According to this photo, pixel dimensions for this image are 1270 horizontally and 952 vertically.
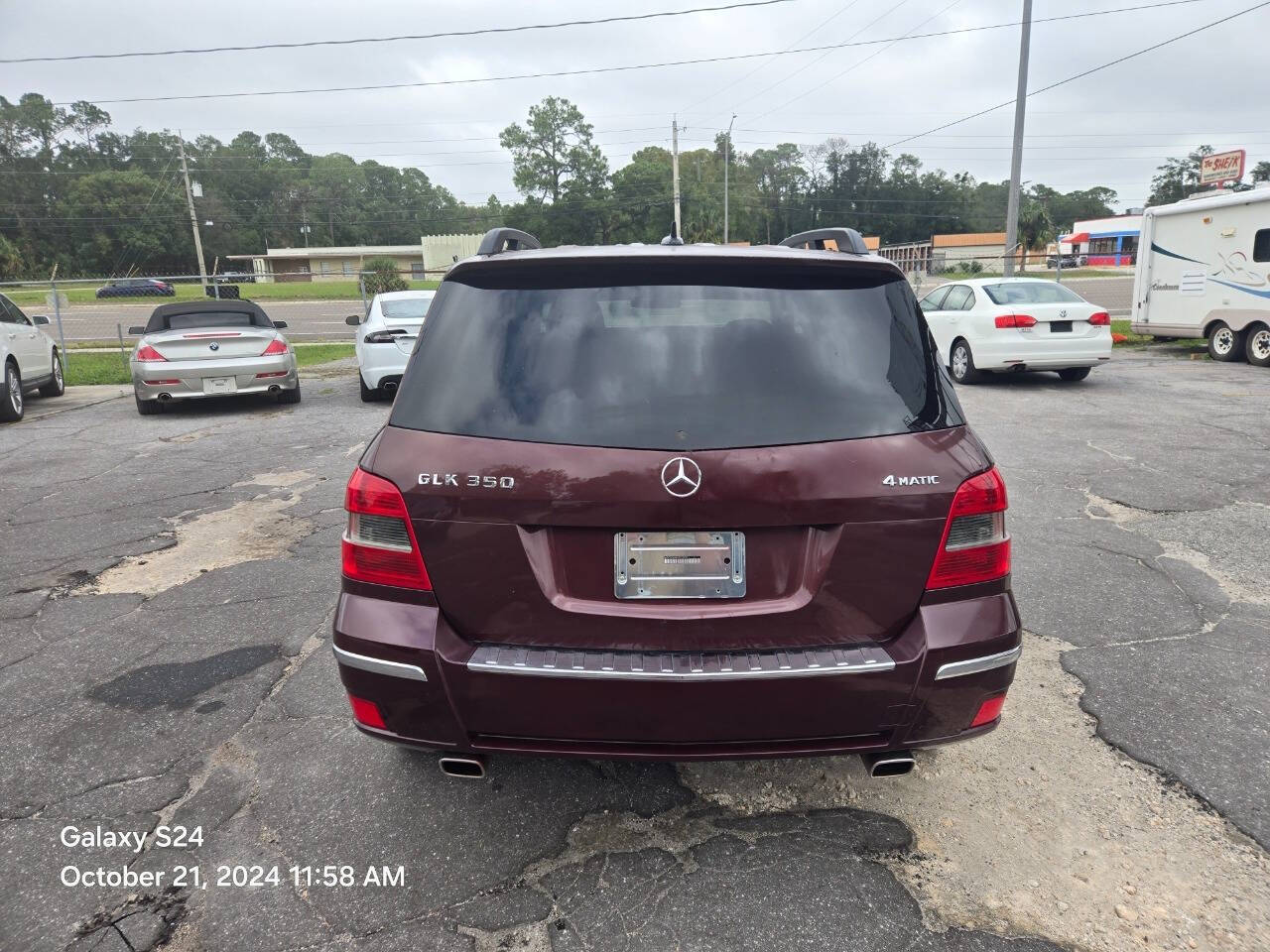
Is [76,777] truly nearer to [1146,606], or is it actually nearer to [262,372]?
[1146,606]

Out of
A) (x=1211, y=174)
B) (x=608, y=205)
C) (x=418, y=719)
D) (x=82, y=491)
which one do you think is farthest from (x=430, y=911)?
(x=608, y=205)

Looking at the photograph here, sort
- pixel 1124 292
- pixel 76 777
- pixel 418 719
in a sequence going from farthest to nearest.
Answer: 1. pixel 1124 292
2. pixel 76 777
3. pixel 418 719

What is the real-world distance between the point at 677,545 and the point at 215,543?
453cm

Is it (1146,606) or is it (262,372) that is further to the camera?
(262,372)

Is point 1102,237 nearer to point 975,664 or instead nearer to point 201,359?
point 201,359

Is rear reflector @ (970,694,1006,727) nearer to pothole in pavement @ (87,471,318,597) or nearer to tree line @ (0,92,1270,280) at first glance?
pothole in pavement @ (87,471,318,597)

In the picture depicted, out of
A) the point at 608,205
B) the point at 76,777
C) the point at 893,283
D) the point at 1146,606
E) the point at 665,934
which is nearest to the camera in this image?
the point at 665,934

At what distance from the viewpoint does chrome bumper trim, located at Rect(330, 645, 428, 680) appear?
2.24 meters

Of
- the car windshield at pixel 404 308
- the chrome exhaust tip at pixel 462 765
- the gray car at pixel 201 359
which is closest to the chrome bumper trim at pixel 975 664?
the chrome exhaust tip at pixel 462 765

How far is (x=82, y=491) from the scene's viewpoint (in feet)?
23.0

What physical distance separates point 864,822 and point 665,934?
0.81 metres

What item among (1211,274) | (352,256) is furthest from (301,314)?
(352,256)

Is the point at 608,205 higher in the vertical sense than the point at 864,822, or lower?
higher

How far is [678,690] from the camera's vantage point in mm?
2131
